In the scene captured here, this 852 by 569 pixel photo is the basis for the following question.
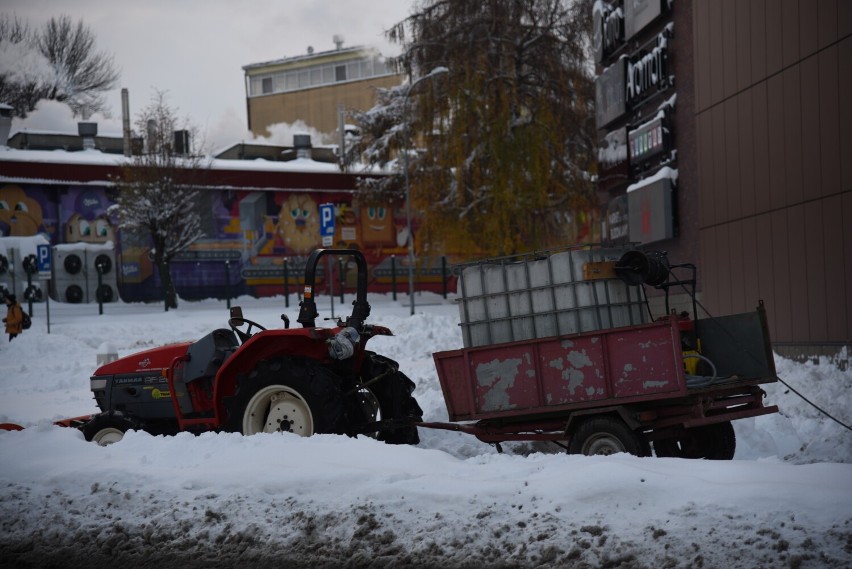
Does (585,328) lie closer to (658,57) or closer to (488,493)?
(488,493)

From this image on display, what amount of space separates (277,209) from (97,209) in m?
7.45

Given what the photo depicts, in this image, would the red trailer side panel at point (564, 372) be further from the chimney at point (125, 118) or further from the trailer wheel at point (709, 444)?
the chimney at point (125, 118)

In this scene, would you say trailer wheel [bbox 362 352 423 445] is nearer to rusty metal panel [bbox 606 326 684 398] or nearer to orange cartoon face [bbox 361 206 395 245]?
rusty metal panel [bbox 606 326 684 398]

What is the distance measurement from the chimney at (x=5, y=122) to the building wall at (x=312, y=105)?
2702 cm

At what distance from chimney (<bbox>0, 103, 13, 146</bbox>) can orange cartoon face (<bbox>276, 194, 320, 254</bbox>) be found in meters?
11.6

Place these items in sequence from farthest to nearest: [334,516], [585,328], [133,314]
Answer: [133,314] → [585,328] → [334,516]

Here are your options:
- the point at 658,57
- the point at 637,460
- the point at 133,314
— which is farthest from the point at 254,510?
the point at 133,314

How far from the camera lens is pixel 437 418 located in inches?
443

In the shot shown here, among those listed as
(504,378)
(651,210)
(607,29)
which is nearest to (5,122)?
(607,29)

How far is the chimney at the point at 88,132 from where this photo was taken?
44.5 m

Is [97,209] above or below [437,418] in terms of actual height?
above

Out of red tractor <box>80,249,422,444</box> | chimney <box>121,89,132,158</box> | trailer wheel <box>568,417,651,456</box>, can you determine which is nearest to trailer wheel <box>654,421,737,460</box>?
trailer wheel <box>568,417,651,456</box>

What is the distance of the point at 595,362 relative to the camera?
26.7 ft

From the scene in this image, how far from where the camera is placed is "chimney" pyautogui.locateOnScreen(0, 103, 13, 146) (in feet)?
138
